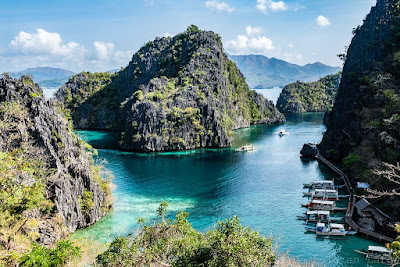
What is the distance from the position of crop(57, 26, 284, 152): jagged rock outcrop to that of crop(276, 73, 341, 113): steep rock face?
3774cm

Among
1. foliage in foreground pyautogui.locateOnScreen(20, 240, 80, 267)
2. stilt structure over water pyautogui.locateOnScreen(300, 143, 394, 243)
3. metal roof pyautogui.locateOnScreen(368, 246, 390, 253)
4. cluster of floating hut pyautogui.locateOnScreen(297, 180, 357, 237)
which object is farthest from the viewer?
cluster of floating hut pyautogui.locateOnScreen(297, 180, 357, 237)

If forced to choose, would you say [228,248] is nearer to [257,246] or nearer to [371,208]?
[257,246]

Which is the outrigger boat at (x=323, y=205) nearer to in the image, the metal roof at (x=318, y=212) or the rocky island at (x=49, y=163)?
the metal roof at (x=318, y=212)

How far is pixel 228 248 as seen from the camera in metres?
16.2

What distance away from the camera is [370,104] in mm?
58281

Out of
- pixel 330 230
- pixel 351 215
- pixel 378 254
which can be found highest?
pixel 351 215

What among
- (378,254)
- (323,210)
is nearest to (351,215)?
(323,210)

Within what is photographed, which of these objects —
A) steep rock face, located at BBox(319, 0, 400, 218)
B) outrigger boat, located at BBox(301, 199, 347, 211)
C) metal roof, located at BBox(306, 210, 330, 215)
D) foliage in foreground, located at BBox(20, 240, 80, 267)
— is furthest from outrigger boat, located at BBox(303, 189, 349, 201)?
foliage in foreground, located at BBox(20, 240, 80, 267)

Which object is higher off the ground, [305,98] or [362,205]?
[305,98]

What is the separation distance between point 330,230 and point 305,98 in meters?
166

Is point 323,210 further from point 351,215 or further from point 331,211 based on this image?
point 351,215

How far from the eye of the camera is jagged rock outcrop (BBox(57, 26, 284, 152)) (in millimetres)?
89312

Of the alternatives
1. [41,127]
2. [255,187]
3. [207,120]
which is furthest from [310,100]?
[41,127]

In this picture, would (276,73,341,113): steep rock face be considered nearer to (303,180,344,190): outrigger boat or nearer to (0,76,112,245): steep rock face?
(303,180,344,190): outrigger boat
